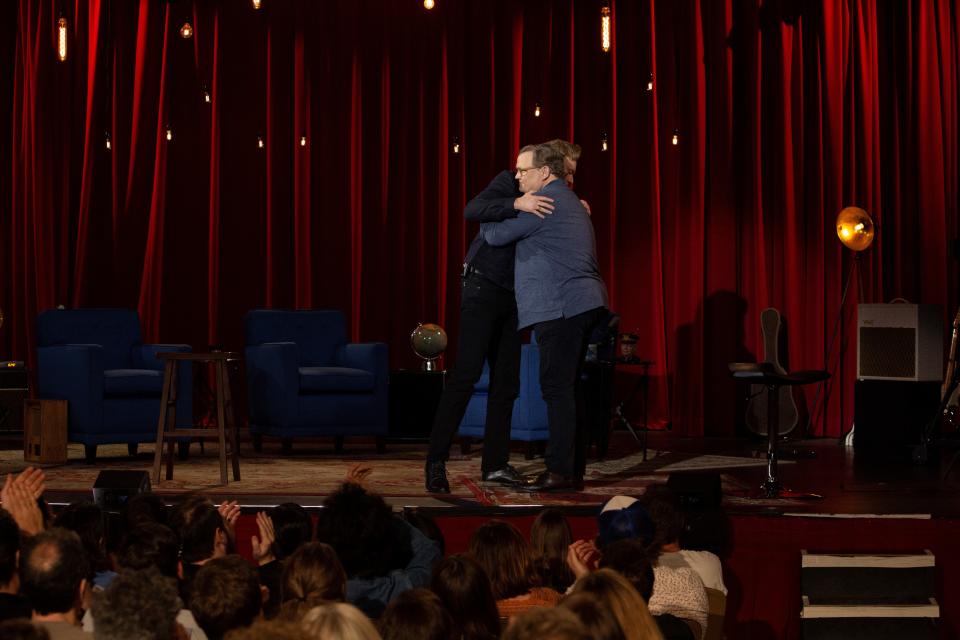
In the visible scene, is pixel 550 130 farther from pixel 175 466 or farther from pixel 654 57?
pixel 175 466

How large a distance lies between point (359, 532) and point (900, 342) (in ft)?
17.8

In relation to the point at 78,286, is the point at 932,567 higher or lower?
lower

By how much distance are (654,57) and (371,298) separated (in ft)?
8.70

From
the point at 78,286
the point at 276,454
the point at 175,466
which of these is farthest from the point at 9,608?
the point at 78,286

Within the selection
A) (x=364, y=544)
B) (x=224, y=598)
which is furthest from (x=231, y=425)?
(x=224, y=598)

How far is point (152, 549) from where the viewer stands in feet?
9.62

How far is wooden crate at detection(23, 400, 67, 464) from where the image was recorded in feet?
21.0

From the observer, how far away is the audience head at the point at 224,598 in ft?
7.52

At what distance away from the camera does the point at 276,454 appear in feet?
23.1

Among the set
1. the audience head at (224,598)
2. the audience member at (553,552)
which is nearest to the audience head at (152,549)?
the audience head at (224,598)

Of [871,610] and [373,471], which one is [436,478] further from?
[871,610]

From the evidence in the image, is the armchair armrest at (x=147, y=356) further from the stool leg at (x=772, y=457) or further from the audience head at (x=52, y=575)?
the audience head at (x=52, y=575)

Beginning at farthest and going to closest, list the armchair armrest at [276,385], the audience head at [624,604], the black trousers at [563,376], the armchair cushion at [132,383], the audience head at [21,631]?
the armchair armrest at [276,385], the armchair cushion at [132,383], the black trousers at [563,376], the audience head at [624,604], the audience head at [21,631]

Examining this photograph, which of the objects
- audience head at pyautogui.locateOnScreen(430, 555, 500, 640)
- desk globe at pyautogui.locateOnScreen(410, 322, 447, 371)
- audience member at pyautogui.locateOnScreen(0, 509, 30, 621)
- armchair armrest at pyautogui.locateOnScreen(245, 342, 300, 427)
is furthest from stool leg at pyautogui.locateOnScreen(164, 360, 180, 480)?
audience head at pyautogui.locateOnScreen(430, 555, 500, 640)
